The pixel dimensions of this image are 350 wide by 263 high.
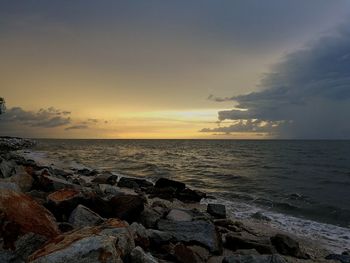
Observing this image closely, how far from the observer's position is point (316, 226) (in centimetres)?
1441

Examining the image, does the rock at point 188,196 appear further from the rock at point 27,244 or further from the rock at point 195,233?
the rock at point 27,244

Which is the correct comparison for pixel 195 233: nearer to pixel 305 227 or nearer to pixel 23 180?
pixel 23 180

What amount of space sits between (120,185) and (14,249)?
50.9 feet

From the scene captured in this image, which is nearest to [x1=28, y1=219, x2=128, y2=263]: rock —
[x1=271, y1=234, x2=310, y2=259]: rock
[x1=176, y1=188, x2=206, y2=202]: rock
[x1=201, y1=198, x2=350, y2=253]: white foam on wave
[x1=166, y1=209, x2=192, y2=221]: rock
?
[x1=166, y1=209, x2=192, y2=221]: rock

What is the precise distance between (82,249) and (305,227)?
11.3 m

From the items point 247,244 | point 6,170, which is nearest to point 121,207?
point 247,244

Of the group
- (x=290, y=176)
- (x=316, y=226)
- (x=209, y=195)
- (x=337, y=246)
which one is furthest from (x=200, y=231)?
(x=290, y=176)

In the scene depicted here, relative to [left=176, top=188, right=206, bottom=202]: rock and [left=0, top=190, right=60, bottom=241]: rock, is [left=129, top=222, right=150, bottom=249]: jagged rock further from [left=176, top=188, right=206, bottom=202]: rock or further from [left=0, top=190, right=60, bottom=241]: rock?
[left=176, top=188, right=206, bottom=202]: rock

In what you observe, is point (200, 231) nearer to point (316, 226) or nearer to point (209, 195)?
point (316, 226)

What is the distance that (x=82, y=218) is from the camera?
26.2 feet

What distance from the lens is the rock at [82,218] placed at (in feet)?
25.7

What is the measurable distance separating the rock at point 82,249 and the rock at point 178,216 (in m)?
5.30

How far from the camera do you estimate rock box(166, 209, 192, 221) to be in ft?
35.9

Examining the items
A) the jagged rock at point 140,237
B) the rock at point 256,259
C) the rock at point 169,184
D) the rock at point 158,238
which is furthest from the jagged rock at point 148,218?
the rock at point 169,184
